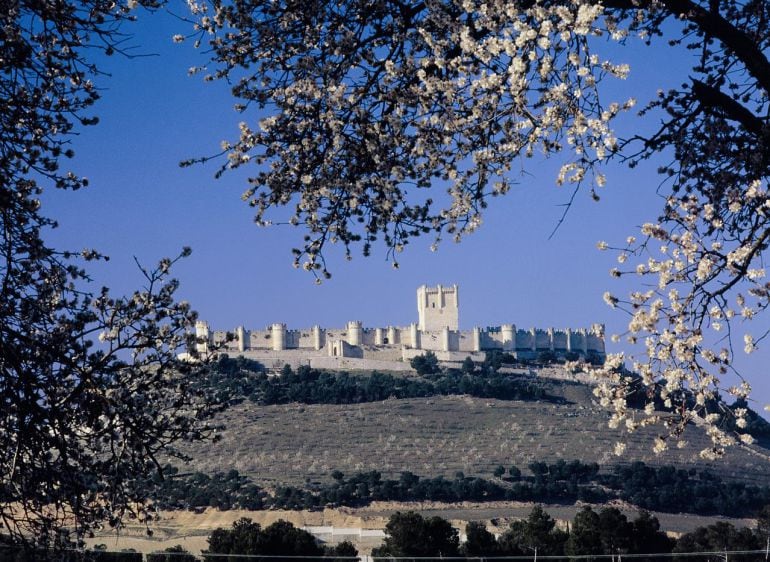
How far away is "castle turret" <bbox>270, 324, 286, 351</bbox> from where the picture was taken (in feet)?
358

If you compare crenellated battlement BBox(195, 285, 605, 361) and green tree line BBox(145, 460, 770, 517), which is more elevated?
crenellated battlement BBox(195, 285, 605, 361)

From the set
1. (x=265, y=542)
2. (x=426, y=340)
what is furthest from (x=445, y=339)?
(x=265, y=542)

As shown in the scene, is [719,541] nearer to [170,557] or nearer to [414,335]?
[170,557]

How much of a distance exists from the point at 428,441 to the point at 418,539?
46.3 m

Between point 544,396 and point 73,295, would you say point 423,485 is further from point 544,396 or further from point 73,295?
point 73,295

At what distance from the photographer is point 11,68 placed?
6.84 meters

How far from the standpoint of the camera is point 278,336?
110 m

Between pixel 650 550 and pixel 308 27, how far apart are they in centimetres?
3742

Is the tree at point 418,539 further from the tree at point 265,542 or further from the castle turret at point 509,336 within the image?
the castle turret at point 509,336

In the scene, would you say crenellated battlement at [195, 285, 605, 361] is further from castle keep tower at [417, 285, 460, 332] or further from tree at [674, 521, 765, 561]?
tree at [674, 521, 765, 561]

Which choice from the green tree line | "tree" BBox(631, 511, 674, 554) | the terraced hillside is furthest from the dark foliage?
"tree" BBox(631, 511, 674, 554)

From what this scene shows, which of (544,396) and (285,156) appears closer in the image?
(285,156)

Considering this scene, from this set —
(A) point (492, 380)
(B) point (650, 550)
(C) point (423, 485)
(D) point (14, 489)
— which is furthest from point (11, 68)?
(A) point (492, 380)

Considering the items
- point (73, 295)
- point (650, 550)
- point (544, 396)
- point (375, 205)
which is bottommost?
point (650, 550)
